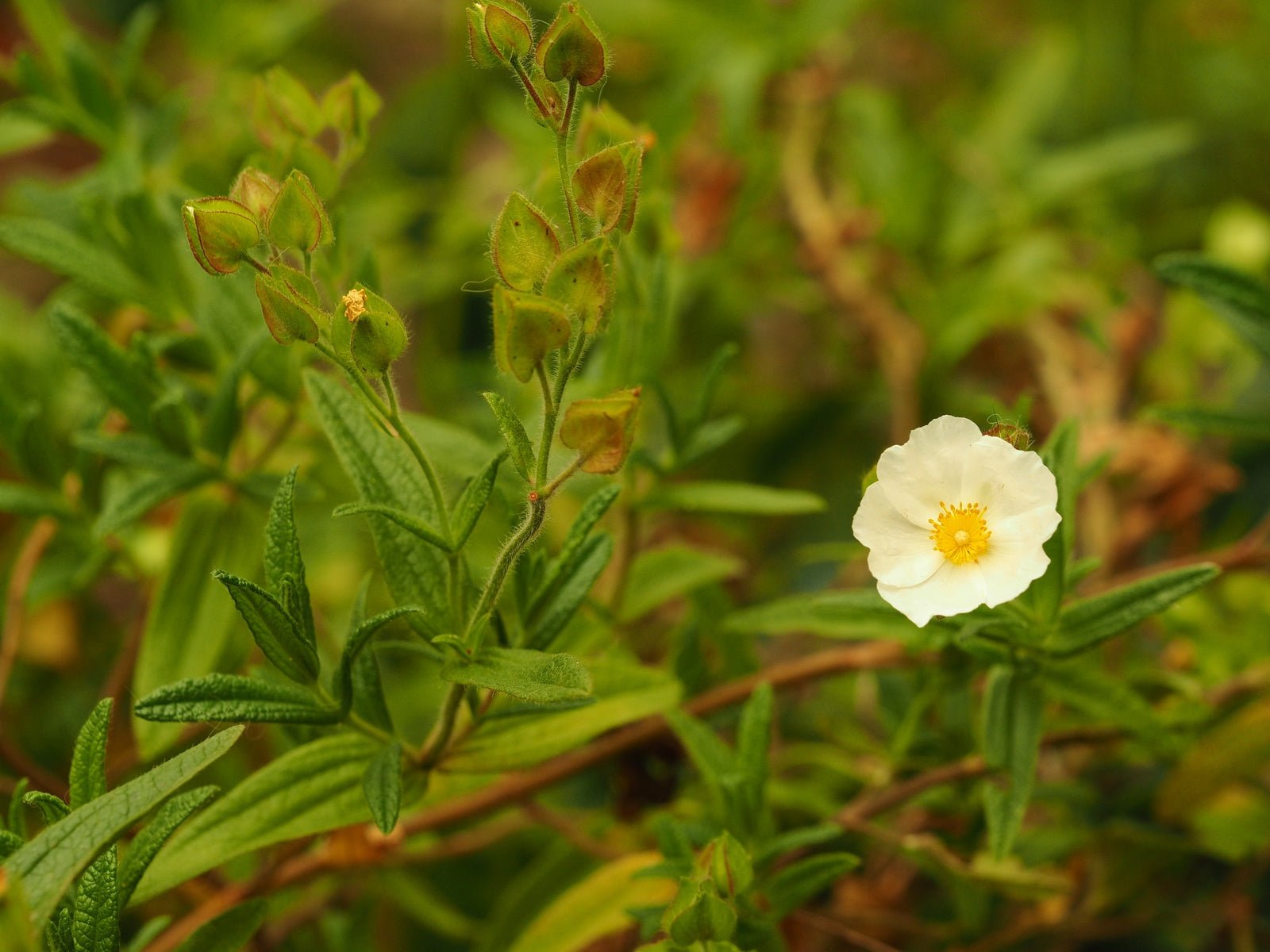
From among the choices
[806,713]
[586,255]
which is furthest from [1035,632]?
[806,713]

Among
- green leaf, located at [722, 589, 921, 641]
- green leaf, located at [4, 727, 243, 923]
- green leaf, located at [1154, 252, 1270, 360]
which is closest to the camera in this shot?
green leaf, located at [4, 727, 243, 923]

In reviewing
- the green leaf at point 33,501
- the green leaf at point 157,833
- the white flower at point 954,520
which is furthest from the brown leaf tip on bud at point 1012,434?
the green leaf at point 33,501

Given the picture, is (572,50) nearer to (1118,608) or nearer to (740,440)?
(1118,608)

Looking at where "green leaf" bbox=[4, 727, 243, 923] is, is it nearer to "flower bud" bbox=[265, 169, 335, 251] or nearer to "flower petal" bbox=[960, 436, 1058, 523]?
"flower bud" bbox=[265, 169, 335, 251]

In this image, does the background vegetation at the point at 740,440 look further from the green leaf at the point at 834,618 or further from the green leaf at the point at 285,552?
the green leaf at the point at 285,552

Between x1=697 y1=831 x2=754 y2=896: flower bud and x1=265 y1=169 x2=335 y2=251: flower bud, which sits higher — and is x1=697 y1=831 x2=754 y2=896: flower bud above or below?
below

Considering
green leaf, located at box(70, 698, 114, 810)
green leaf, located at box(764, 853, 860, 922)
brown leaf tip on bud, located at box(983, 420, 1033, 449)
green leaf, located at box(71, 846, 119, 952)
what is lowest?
green leaf, located at box(71, 846, 119, 952)

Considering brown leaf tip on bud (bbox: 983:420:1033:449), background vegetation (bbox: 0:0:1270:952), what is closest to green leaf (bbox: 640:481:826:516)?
background vegetation (bbox: 0:0:1270:952)
